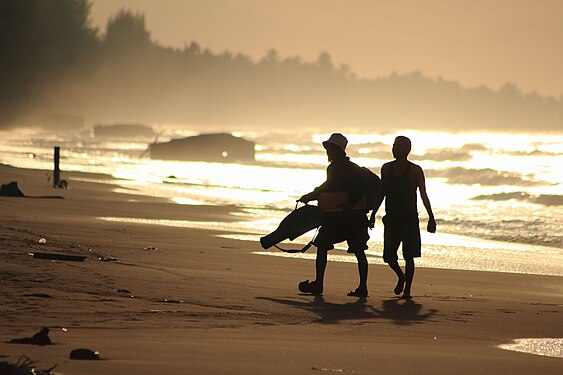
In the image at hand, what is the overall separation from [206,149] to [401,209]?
53.9 metres

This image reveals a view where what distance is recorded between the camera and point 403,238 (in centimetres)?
1186

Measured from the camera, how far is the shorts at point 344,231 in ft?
38.2

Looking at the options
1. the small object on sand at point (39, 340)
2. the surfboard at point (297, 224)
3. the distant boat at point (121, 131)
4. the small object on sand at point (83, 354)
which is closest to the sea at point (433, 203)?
the surfboard at point (297, 224)

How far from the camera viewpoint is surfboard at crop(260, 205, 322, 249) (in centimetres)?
1221

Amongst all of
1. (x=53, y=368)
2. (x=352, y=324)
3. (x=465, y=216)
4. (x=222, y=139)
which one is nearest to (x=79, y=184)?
(x=465, y=216)

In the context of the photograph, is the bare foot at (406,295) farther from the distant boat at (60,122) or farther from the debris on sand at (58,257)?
the distant boat at (60,122)

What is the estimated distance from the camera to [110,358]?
7137 mm

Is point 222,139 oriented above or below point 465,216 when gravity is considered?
above

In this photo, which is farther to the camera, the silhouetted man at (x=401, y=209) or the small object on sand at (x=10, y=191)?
the small object on sand at (x=10, y=191)

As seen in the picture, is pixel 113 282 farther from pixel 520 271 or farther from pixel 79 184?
pixel 79 184

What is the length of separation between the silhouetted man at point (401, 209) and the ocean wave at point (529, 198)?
24.9m

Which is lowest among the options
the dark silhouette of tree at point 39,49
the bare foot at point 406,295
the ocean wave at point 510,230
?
the bare foot at point 406,295

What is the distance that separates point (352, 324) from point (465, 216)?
19.4m

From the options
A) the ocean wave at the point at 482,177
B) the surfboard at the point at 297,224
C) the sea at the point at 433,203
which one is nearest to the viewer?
the surfboard at the point at 297,224
